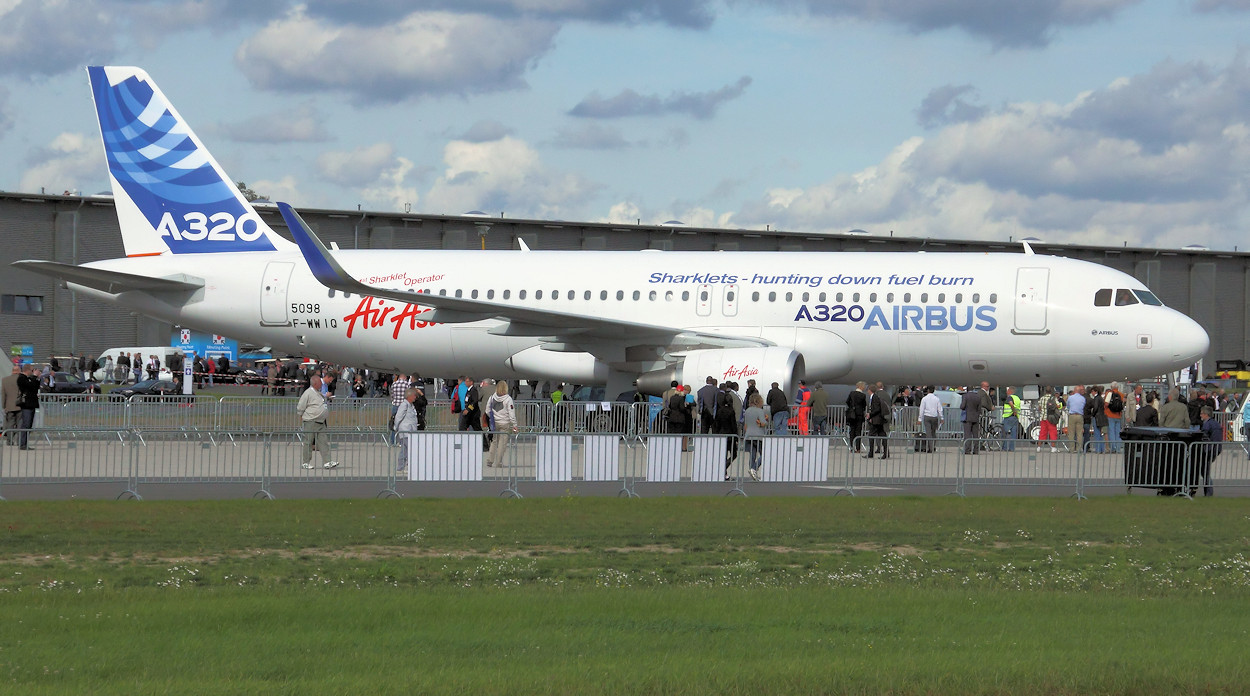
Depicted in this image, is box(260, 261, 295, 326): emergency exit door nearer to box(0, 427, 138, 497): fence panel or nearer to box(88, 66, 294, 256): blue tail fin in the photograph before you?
box(88, 66, 294, 256): blue tail fin

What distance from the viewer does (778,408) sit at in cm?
2575

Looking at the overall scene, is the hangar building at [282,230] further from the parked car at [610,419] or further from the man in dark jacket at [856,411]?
the man in dark jacket at [856,411]

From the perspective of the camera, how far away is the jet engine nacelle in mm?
26578

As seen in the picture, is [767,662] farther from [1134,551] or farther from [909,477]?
[909,477]

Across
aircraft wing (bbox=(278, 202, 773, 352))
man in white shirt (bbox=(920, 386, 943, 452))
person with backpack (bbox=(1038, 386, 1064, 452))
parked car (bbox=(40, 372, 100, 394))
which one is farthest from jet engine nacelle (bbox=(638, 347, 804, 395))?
parked car (bbox=(40, 372, 100, 394))

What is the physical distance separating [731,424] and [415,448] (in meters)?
5.86

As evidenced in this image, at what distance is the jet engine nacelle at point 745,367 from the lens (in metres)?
26.6

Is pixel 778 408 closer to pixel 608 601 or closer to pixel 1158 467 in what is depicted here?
pixel 1158 467

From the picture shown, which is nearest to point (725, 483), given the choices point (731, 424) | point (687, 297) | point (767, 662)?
point (731, 424)

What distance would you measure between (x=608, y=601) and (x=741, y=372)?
1667 cm

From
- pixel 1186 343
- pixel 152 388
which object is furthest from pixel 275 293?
pixel 1186 343

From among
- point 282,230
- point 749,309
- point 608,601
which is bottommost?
point 608,601

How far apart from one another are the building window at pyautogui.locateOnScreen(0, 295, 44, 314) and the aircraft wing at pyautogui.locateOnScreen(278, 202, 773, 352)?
143ft

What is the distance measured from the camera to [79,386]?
162ft
